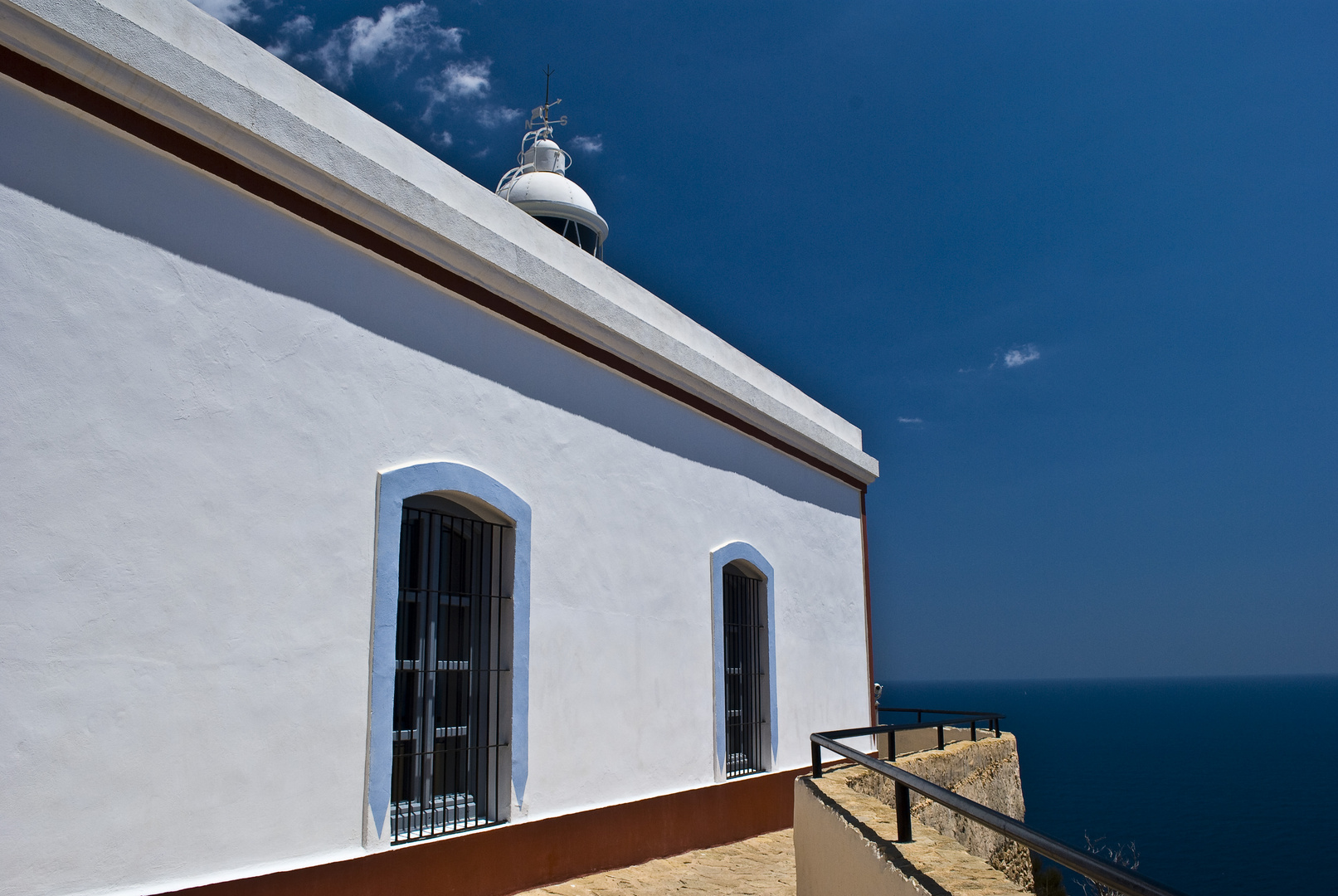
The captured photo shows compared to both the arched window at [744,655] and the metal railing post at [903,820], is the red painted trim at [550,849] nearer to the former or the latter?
the arched window at [744,655]

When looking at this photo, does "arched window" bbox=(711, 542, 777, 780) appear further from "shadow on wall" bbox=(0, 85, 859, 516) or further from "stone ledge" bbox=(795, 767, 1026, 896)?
"stone ledge" bbox=(795, 767, 1026, 896)

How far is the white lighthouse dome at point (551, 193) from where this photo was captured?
1178 centimetres

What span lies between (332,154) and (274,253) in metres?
0.65

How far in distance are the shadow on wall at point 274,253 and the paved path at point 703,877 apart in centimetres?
305

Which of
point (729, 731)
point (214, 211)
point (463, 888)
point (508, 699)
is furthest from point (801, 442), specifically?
point (214, 211)

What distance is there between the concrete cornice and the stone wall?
357 centimetres

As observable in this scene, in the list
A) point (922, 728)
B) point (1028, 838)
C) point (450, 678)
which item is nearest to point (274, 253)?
point (450, 678)

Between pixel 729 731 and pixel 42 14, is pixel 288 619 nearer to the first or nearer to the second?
pixel 42 14

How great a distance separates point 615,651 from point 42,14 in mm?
4862

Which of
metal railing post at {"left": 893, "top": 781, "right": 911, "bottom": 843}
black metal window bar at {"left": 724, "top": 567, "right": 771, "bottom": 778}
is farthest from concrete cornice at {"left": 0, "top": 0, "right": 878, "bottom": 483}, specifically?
metal railing post at {"left": 893, "top": 781, "right": 911, "bottom": 843}

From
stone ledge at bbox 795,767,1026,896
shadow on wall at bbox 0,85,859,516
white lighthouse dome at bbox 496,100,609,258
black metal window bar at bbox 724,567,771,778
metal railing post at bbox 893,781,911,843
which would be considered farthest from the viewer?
white lighthouse dome at bbox 496,100,609,258

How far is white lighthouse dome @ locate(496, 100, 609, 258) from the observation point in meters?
11.8

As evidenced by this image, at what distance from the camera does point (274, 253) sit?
500 cm

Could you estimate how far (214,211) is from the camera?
476 centimetres
